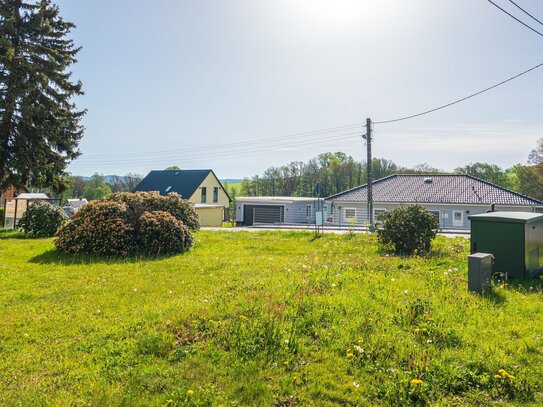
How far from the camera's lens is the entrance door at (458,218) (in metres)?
28.3

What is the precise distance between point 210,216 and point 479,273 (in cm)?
2998

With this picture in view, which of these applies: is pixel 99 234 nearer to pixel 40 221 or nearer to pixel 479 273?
pixel 40 221

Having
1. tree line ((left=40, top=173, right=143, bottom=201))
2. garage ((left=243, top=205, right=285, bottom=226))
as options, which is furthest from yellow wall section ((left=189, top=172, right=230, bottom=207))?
tree line ((left=40, top=173, right=143, bottom=201))

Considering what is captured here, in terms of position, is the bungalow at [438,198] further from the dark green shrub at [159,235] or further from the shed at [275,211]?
the dark green shrub at [159,235]

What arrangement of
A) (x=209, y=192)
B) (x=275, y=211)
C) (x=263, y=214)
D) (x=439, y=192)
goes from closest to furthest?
(x=439, y=192)
(x=275, y=211)
(x=263, y=214)
(x=209, y=192)

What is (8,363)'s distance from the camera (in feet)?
11.3

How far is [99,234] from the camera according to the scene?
9438 millimetres

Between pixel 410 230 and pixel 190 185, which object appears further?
pixel 190 185

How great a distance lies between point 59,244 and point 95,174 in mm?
65965

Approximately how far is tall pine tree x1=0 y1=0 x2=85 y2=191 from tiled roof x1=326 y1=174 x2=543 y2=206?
2196 centimetres

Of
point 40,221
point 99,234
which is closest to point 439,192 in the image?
point 40,221

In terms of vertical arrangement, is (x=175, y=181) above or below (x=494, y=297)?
above

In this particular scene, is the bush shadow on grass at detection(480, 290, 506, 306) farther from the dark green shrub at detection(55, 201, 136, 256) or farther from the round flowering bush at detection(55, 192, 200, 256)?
the dark green shrub at detection(55, 201, 136, 256)

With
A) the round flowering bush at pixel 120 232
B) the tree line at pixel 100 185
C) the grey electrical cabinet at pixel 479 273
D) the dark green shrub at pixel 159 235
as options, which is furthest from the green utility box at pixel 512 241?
the tree line at pixel 100 185
